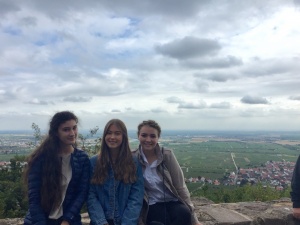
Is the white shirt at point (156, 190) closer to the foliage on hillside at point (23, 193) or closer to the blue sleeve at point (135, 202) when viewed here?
the blue sleeve at point (135, 202)

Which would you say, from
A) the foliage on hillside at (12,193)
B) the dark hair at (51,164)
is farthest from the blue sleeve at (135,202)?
the foliage on hillside at (12,193)

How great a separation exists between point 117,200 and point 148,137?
71 cm

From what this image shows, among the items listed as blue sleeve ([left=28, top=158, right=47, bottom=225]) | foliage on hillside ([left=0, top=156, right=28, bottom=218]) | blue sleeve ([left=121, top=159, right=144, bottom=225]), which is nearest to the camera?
blue sleeve ([left=28, top=158, right=47, bottom=225])

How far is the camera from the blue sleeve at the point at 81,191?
298cm

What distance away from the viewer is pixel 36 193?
297cm

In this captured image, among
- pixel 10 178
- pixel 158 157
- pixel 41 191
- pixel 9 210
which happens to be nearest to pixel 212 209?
pixel 158 157

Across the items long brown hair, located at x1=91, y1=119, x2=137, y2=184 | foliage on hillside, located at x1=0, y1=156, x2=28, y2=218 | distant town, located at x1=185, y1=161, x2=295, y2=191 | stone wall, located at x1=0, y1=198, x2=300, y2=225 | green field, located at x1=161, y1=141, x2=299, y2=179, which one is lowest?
green field, located at x1=161, y1=141, x2=299, y2=179

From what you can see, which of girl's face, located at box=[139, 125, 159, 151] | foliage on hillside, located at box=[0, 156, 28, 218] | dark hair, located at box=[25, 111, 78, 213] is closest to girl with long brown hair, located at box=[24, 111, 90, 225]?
dark hair, located at box=[25, 111, 78, 213]

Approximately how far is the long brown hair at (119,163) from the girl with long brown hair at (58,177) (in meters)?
0.14

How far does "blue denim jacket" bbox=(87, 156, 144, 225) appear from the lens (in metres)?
3.05

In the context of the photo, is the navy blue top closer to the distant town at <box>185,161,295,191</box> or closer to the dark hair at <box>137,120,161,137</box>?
the dark hair at <box>137,120,161,137</box>

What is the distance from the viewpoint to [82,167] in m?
3.14

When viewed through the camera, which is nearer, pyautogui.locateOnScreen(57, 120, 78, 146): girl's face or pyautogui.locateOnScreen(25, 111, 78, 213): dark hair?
pyautogui.locateOnScreen(25, 111, 78, 213): dark hair

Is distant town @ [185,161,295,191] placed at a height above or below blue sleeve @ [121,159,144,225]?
below
